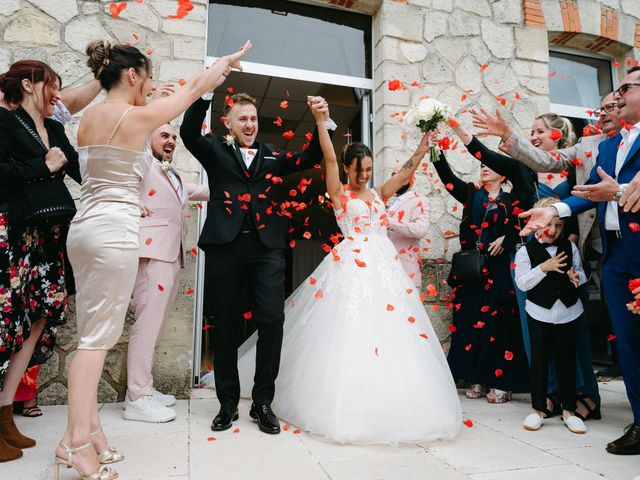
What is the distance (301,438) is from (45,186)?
6.66 feet

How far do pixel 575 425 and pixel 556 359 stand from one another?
423mm

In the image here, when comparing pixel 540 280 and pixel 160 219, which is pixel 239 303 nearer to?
pixel 160 219

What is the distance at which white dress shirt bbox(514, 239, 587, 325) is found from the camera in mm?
3148

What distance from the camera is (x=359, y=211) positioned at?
3.41 metres

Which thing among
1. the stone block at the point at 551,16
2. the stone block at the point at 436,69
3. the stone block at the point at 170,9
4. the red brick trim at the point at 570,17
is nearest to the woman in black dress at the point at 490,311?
the stone block at the point at 436,69

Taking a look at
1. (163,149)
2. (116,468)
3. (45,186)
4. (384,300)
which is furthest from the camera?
(163,149)

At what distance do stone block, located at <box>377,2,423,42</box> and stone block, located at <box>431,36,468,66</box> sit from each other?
0.24 metres

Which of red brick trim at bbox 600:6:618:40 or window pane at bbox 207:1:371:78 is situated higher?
red brick trim at bbox 600:6:618:40

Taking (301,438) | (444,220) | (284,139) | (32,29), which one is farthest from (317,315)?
(284,139)

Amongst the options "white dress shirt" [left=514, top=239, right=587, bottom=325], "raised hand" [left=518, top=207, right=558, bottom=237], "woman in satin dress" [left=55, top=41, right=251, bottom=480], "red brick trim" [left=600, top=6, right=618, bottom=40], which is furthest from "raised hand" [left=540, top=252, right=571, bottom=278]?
"red brick trim" [left=600, top=6, right=618, bottom=40]

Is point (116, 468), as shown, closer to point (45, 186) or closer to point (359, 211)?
point (45, 186)

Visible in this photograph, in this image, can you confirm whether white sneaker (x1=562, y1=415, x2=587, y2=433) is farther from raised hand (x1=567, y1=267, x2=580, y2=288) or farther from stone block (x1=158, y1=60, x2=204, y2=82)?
stone block (x1=158, y1=60, x2=204, y2=82)

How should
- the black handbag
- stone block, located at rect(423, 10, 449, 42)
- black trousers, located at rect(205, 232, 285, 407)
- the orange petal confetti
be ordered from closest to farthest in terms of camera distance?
the black handbag < black trousers, located at rect(205, 232, 285, 407) < the orange petal confetti < stone block, located at rect(423, 10, 449, 42)

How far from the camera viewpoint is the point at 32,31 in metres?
3.87
